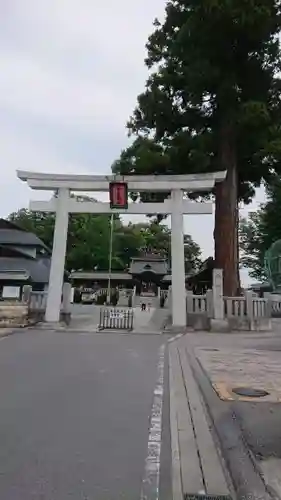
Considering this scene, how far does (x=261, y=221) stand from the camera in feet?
144

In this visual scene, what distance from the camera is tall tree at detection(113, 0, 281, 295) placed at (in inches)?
835

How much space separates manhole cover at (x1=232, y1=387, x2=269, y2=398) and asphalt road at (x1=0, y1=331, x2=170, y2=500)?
1.32m

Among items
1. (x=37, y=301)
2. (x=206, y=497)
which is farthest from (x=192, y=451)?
(x=37, y=301)

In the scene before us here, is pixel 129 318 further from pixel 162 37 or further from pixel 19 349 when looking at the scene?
pixel 162 37

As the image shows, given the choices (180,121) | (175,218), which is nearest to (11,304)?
(175,218)

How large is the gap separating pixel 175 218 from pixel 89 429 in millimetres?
15430

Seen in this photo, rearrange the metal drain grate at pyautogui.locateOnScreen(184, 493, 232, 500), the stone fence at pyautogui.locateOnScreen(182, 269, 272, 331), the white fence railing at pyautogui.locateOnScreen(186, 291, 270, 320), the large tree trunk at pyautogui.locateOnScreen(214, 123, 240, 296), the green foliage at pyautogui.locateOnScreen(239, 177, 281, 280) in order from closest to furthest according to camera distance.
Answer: the metal drain grate at pyautogui.locateOnScreen(184, 493, 232, 500) < the stone fence at pyautogui.locateOnScreen(182, 269, 272, 331) < the white fence railing at pyautogui.locateOnScreen(186, 291, 270, 320) < the large tree trunk at pyautogui.locateOnScreen(214, 123, 240, 296) < the green foliage at pyautogui.locateOnScreen(239, 177, 281, 280)

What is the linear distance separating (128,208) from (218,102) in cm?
Answer: 678

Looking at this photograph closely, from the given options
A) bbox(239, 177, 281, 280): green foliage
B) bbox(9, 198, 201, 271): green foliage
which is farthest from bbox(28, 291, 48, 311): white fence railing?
bbox(9, 198, 201, 271): green foliage

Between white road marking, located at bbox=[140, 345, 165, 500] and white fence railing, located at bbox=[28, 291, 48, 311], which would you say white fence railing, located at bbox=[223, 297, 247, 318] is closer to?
white fence railing, located at bbox=[28, 291, 48, 311]

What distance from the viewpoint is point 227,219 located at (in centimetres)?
2262

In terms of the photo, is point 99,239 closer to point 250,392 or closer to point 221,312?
point 221,312

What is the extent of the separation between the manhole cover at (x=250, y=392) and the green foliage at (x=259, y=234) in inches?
1242

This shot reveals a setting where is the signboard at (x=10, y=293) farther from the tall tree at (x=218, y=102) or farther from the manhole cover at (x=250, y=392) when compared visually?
the manhole cover at (x=250, y=392)
